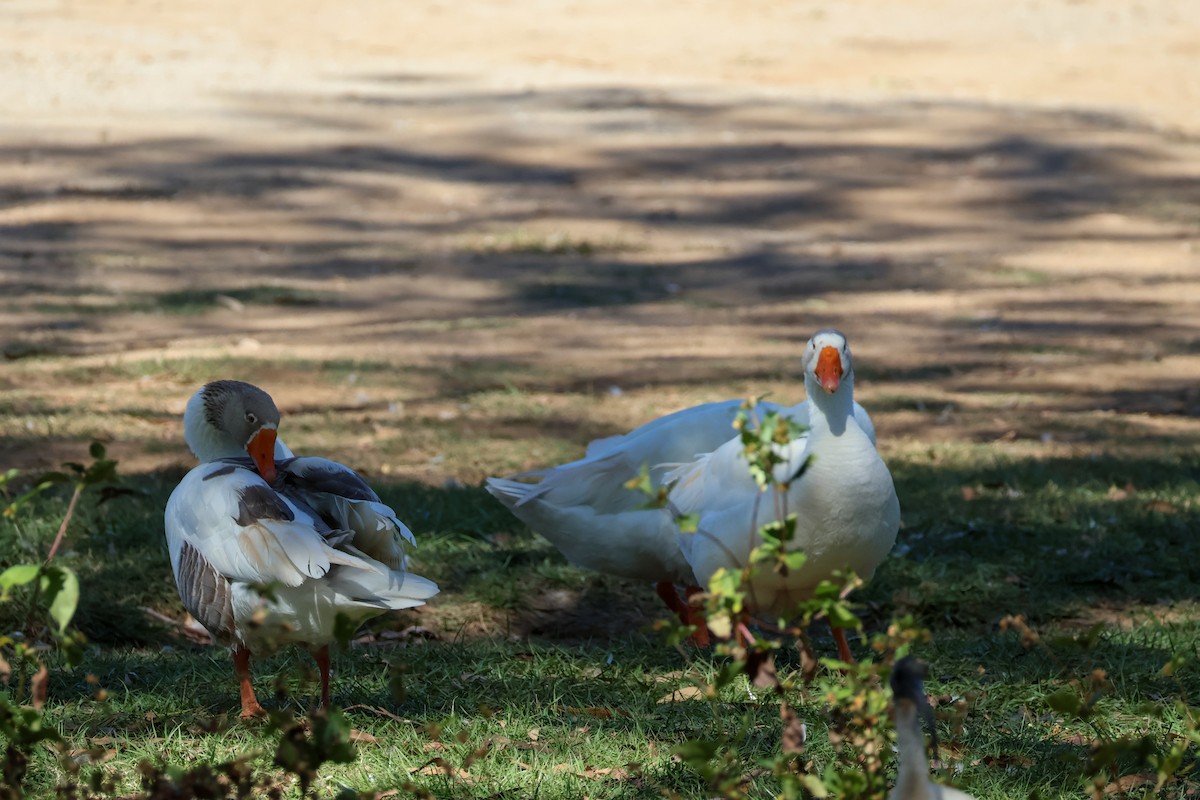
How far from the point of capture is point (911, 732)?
2.36 m

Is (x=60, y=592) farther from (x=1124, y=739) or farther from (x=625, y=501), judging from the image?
(x=625, y=501)

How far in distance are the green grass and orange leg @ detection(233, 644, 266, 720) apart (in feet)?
0.19

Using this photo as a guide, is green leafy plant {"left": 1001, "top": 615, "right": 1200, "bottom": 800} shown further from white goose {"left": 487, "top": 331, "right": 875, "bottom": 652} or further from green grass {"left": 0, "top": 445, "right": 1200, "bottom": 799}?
white goose {"left": 487, "top": 331, "right": 875, "bottom": 652}

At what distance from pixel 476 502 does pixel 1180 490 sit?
3.07 meters

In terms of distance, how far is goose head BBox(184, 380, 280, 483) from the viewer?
165 inches

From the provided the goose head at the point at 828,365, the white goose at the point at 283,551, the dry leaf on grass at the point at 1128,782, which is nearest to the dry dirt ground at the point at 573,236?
the white goose at the point at 283,551

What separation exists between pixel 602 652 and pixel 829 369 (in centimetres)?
119

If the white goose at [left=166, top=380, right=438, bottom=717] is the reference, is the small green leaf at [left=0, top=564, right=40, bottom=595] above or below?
above

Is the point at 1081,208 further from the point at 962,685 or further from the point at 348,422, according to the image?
the point at 962,685

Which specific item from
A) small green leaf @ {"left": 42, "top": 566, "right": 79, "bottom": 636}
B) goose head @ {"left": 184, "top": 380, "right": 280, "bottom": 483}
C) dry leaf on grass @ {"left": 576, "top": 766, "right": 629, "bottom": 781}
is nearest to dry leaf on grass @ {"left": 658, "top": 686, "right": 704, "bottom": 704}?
dry leaf on grass @ {"left": 576, "top": 766, "right": 629, "bottom": 781}

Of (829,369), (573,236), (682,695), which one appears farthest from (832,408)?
(573,236)

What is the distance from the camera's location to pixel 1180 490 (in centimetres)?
638

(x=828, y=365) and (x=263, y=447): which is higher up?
(x=828, y=365)

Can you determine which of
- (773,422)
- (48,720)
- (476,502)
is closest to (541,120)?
(476,502)
